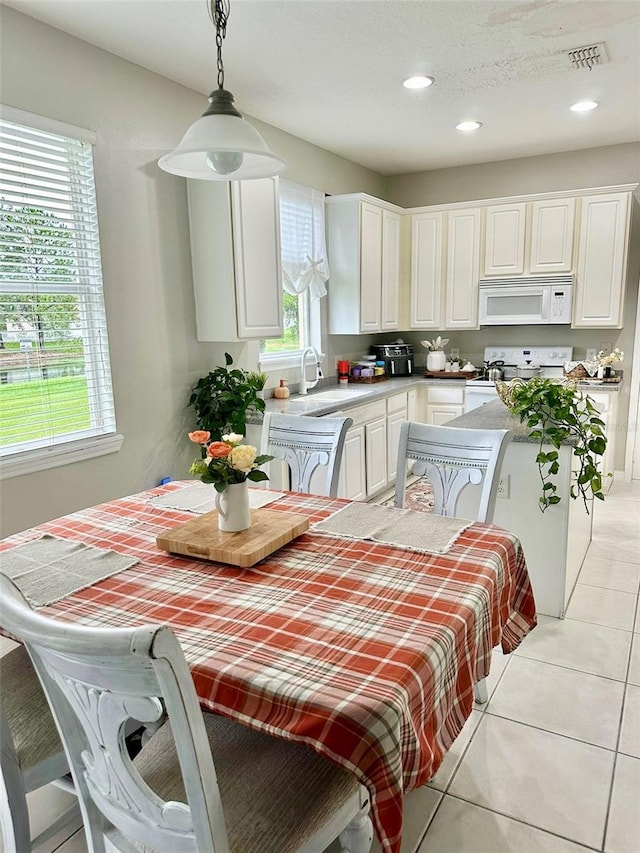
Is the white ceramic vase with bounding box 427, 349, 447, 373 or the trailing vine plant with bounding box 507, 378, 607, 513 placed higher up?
the white ceramic vase with bounding box 427, 349, 447, 373

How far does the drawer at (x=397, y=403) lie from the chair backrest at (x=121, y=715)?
371cm

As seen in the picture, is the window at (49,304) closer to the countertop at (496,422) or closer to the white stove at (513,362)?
the countertop at (496,422)

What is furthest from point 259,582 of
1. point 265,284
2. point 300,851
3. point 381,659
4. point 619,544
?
point 619,544

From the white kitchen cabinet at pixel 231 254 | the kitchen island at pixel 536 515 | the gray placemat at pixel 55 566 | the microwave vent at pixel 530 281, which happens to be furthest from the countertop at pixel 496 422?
the microwave vent at pixel 530 281

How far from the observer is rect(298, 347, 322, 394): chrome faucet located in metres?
4.47

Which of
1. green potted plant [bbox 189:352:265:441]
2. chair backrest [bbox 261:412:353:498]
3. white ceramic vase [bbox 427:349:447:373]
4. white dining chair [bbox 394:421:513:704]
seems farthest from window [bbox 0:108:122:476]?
white ceramic vase [bbox 427:349:447:373]

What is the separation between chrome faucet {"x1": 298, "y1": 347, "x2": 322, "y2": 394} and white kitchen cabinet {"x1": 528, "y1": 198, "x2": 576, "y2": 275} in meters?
1.98

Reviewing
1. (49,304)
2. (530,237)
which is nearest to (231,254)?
(49,304)

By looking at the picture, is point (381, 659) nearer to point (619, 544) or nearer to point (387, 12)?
point (387, 12)

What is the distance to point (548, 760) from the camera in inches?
75.4

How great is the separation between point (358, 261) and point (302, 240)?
50 centimetres

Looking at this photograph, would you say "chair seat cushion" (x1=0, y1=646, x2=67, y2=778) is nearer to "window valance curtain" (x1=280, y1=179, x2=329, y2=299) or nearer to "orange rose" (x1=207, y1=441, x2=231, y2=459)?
"orange rose" (x1=207, y1=441, x2=231, y2=459)

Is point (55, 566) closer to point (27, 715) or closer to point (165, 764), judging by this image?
point (27, 715)

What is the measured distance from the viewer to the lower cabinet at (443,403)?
16.6 ft
